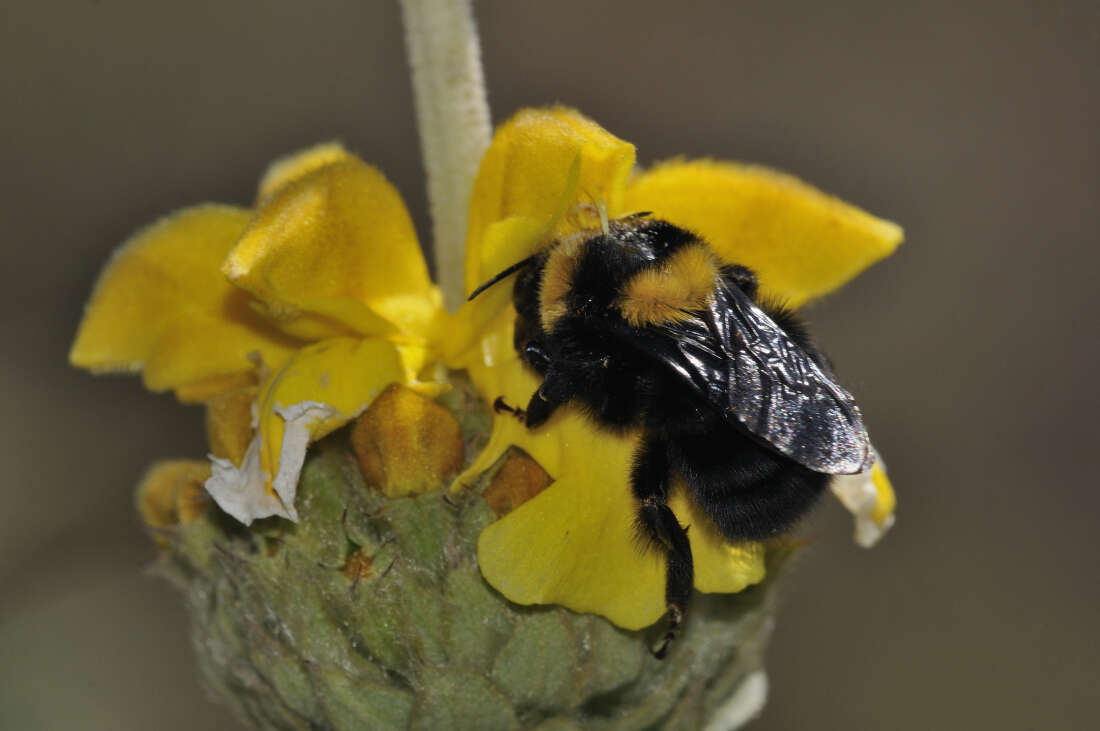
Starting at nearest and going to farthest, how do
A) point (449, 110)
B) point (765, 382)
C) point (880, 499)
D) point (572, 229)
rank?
point (765, 382)
point (572, 229)
point (449, 110)
point (880, 499)

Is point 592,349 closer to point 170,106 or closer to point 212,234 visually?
point 212,234

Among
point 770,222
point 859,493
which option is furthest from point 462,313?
point 859,493

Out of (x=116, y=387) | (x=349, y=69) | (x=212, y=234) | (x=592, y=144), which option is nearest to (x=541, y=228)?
(x=592, y=144)

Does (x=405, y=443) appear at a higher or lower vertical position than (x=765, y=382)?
lower

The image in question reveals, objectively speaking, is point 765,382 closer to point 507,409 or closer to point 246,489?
point 507,409

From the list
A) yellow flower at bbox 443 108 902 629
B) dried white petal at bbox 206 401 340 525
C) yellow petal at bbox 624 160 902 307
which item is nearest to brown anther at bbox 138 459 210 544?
dried white petal at bbox 206 401 340 525

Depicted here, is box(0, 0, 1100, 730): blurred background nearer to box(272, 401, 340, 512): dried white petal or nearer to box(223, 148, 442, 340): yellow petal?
box(223, 148, 442, 340): yellow petal
